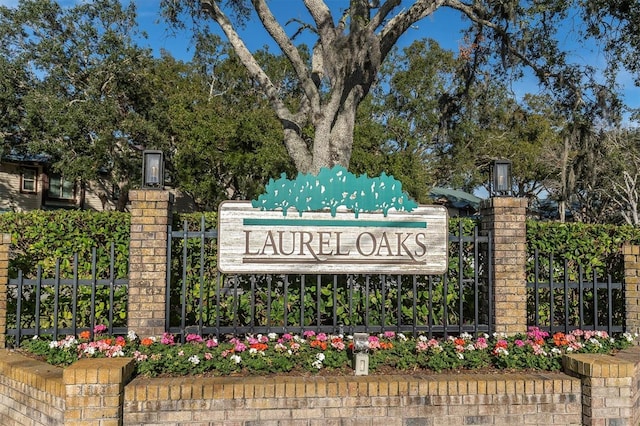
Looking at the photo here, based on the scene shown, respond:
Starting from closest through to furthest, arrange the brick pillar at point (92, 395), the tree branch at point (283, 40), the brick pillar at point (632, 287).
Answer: the brick pillar at point (92, 395) → the brick pillar at point (632, 287) → the tree branch at point (283, 40)

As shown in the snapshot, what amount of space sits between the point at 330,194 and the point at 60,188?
81.8ft

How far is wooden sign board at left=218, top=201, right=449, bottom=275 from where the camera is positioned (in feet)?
17.7

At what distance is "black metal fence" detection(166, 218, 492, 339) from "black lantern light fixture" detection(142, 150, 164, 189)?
0.57m

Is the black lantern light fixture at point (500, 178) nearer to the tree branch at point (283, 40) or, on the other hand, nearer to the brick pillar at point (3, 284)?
→ the tree branch at point (283, 40)

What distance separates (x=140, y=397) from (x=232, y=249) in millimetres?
1864

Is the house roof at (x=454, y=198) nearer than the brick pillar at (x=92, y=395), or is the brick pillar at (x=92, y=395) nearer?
the brick pillar at (x=92, y=395)

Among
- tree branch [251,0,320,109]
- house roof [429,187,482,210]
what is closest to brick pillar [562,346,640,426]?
tree branch [251,0,320,109]

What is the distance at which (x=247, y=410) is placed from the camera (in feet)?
13.3

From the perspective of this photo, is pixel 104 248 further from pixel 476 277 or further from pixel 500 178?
pixel 500 178

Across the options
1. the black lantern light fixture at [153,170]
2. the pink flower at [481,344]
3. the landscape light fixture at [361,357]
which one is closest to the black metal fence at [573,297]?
the pink flower at [481,344]

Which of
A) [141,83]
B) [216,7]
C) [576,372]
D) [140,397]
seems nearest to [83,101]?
[141,83]

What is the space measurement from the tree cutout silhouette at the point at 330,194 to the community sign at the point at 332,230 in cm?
1

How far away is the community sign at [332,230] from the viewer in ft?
17.7

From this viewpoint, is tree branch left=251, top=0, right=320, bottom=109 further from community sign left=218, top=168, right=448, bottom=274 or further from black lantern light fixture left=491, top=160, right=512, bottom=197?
black lantern light fixture left=491, top=160, right=512, bottom=197
